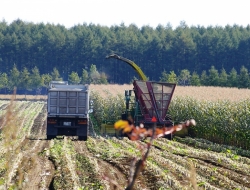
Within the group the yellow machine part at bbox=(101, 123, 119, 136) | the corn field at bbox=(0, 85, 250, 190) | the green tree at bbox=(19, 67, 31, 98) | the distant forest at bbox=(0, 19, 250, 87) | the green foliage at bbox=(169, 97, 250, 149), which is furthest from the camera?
the distant forest at bbox=(0, 19, 250, 87)

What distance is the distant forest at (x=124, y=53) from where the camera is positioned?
403 ft

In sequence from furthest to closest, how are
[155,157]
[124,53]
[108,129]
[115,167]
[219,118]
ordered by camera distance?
1. [124,53]
2. [108,129]
3. [219,118]
4. [155,157]
5. [115,167]

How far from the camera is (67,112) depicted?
955 inches

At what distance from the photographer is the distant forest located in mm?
122750

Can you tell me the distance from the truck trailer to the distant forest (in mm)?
95385

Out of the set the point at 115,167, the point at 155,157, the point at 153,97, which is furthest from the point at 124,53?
the point at 115,167

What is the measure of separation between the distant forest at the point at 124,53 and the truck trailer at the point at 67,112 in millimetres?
95385

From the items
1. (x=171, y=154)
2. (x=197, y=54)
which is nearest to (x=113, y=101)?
(x=171, y=154)

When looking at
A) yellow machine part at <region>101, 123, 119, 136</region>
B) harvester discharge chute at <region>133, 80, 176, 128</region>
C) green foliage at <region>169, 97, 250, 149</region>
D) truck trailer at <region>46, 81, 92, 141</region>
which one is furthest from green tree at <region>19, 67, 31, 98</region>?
truck trailer at <region>46, 81, 92, 141</region>

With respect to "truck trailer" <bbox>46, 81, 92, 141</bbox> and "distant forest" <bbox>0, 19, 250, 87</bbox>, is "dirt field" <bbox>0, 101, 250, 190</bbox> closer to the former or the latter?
"truck trailer" <bbox>46, 81, 92, 141</bbox>

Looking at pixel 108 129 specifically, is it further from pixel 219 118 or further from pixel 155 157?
pixel 155 157

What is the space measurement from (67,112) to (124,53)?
104m

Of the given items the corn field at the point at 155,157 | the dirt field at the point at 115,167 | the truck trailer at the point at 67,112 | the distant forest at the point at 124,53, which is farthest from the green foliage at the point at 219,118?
the distant forest at the point at 124,53

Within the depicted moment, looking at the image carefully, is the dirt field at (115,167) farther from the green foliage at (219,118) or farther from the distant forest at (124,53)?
the distant forest at (124,53)
